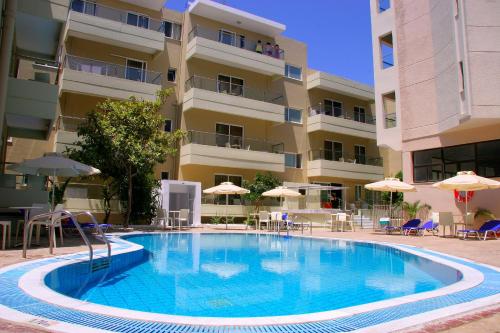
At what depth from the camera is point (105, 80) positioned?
21.9 metres

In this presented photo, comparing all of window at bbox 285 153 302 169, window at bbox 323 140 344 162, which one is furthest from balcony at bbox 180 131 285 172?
window at bbox 323 140 344 162

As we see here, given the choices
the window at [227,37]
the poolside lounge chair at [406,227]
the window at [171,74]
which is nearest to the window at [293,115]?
the window at [227,37]

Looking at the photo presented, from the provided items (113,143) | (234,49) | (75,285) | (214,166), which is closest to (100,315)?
(75,285)

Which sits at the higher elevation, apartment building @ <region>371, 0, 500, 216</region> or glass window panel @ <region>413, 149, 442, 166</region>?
apartment building @ <region>371, 0, 500, 216</region>

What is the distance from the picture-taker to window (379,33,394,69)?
76.8ft

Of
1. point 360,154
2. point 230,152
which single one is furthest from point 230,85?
point 360,154

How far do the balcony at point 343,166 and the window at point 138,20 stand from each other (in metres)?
14.8

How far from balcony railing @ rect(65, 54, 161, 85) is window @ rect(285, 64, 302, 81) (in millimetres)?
11146

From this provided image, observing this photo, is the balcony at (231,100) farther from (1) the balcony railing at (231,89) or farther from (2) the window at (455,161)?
(2) the window at (455,161)

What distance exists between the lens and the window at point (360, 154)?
3200cm

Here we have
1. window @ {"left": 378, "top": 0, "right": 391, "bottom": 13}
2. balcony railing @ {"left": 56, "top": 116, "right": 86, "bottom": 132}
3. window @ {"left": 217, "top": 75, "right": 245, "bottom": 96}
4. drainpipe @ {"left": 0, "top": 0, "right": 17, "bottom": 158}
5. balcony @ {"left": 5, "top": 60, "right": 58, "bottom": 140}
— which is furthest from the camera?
window @ {"left": 217, "top": 75, "right": 245, "bottom": 96}

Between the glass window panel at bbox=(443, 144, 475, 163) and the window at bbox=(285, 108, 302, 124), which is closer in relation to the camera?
the glass window panel at bbox=(443, 144, 475, 163)

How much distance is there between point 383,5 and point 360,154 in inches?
505

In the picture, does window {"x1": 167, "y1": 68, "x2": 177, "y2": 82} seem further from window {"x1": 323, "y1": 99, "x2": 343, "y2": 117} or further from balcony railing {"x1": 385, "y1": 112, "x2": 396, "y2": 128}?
balcony railing {"x1": 385, "y1": 112, "x2": 396, "y2": 128}
